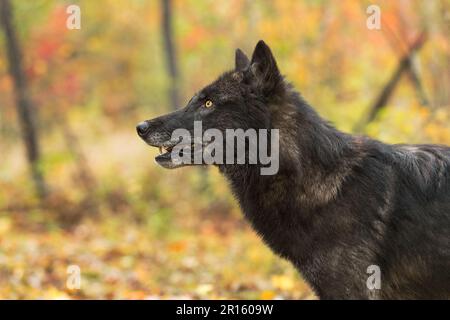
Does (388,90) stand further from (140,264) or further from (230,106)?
(230,106)

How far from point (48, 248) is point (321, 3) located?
405 inches

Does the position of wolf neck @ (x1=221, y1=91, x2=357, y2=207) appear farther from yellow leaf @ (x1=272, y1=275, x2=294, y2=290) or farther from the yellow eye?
yellow leaf @ (x1=272, y1=275, x2=294, y2=290)

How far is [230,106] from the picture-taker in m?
4.66

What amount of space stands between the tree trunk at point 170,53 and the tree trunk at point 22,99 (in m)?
4.06

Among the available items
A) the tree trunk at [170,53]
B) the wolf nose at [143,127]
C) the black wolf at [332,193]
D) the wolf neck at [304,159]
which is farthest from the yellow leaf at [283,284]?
the tree trunk at [170,53]

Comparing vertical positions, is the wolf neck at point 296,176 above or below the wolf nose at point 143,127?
below

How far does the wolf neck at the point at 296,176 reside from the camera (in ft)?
14.4

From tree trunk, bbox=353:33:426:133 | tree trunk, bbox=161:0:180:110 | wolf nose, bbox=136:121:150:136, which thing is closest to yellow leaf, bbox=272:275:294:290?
wolf nose, bbox=136:121:150:136

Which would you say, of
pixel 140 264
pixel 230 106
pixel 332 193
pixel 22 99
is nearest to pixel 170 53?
pixel 22 99

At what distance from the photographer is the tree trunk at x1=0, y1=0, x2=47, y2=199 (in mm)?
14883

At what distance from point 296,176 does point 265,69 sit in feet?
2.92

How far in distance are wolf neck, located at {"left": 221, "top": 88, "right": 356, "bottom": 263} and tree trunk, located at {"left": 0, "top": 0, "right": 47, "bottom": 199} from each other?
1146cm

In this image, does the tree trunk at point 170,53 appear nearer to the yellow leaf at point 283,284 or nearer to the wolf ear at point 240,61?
the yellow leaf at point 283,284
